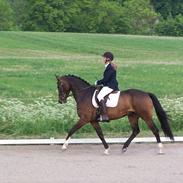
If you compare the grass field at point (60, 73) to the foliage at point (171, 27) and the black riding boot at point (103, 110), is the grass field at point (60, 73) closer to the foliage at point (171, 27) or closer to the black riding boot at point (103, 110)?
the black riding boot at point (103, 110)

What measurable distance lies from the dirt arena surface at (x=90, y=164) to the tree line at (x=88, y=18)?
298 ft

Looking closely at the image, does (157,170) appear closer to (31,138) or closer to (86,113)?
(86,113)

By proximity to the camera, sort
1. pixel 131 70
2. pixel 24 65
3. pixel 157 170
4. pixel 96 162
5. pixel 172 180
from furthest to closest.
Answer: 1. pixel 24 65
2. pixel 131 70
3. pixel 96 162
4. pixel 157 170
5. pixel 172 180

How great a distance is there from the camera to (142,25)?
356ft

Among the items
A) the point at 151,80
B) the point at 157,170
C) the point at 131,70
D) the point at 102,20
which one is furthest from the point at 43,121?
the point at 102,20

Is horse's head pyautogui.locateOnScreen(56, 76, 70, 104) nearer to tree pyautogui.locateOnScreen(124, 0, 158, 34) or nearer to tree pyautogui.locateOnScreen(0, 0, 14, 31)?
tree pyautogui.locateOnScreen(124, 0, 158, 34)

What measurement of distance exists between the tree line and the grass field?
26882mm

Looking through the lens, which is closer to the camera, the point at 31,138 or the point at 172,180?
the point at 172,180

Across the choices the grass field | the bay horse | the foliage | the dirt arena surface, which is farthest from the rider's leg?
the foliage

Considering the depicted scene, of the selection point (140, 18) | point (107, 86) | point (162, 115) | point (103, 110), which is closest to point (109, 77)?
point (107, 86)

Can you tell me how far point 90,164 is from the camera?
35.3ft

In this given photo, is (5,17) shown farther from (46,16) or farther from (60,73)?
(60,73)

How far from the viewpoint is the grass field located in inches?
564

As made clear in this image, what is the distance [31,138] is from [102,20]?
299ft
